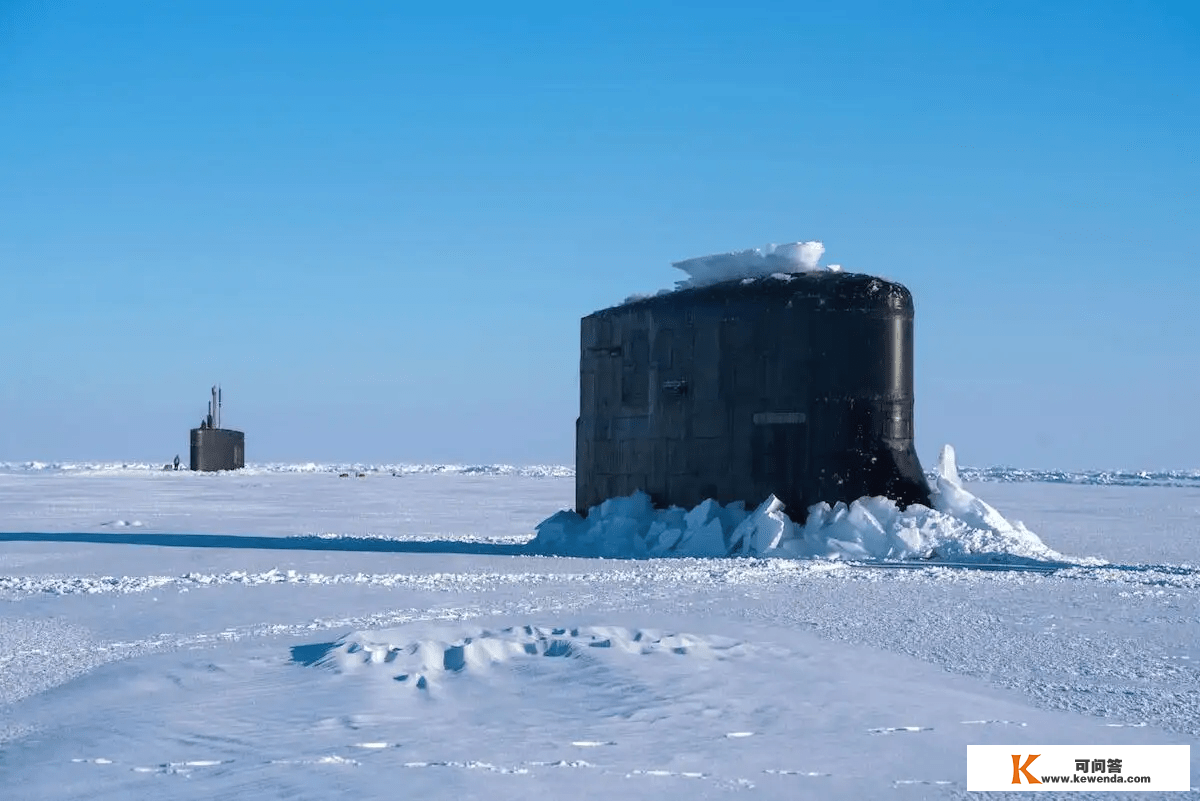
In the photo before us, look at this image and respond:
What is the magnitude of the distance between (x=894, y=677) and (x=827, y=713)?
30.4 inches

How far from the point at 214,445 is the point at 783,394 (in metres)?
43.7

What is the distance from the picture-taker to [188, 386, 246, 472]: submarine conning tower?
167ft

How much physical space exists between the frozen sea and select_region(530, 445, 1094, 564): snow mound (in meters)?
0.96

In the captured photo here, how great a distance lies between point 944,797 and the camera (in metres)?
3.53

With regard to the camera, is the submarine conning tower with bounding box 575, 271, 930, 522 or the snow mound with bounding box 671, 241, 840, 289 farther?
the snow mound with bounding box 671, 241, 840, 289

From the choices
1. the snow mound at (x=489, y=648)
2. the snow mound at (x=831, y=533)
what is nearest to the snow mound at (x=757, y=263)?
the snow mound at (x=831, y=533)

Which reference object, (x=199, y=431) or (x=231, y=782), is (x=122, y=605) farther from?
(x=199, y=431)

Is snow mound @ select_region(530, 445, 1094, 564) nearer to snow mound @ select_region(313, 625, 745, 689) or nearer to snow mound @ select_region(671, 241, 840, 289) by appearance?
snow mound @ select_region(671, 241, 840, 289)

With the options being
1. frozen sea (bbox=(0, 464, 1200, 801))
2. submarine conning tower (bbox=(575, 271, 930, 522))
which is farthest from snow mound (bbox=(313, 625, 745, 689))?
submarine conning tower (bbox=(575, 271, 930, 522))

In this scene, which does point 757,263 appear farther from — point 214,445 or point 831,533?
point 214,445

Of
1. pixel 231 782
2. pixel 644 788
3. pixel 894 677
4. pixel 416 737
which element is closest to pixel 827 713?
pixel 894 677

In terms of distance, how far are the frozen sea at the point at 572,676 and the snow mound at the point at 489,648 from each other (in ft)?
0.07

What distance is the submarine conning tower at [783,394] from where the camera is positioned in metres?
11.8

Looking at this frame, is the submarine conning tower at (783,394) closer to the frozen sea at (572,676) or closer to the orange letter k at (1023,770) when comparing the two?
the frozen sea at (572,676)
